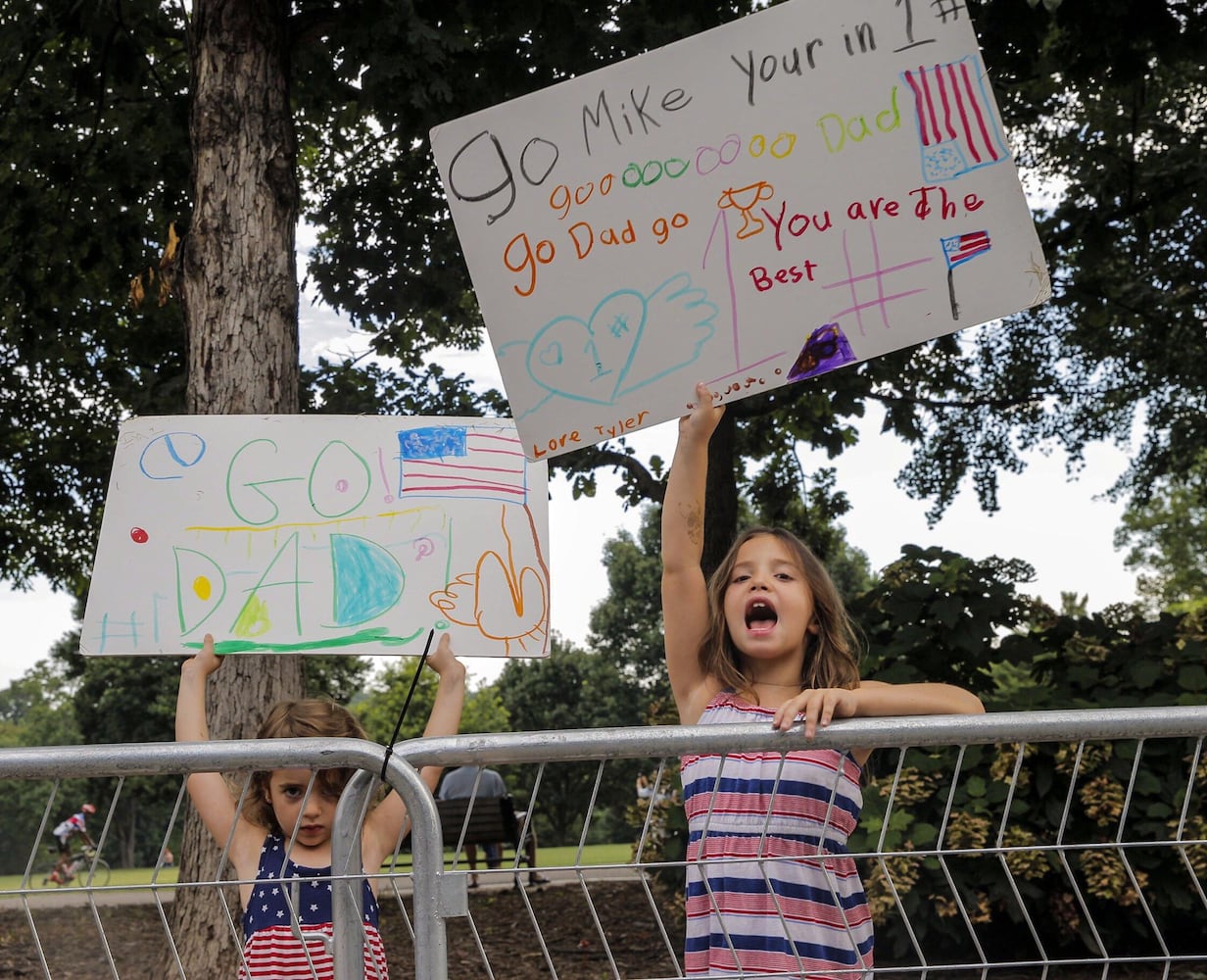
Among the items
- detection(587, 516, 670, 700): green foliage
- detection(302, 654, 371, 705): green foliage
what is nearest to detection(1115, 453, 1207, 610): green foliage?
detection(587, 516, 670, 700): green foliage

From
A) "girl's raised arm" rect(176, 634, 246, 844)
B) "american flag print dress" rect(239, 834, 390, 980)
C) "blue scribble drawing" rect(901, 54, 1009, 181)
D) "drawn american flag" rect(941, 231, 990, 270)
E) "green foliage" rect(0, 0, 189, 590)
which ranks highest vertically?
"green foliage" rect(0, 0, 189, 590)

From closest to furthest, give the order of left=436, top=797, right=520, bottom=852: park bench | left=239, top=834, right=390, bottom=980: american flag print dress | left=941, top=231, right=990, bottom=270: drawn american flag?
left=239, top=834, right=390, bottom=980: american flag print dress
left=941, top=231, right=990, bottom=270: drawn american flag
left=436, top=797, right=520, bottom=852: park bench

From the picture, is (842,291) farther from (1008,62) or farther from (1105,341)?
(1105,341)

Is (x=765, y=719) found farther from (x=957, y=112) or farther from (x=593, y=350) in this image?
(x=957, y=112)

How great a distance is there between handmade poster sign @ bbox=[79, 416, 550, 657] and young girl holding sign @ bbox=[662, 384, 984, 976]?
62 centimetres

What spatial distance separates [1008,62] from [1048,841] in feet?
13.2

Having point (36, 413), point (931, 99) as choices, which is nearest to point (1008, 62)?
point (931, 99)

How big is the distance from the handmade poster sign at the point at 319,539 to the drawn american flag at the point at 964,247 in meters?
1.13

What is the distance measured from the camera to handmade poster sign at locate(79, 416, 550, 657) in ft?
10.4

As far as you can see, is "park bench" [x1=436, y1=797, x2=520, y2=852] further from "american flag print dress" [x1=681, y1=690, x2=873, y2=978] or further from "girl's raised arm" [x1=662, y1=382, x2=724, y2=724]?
"american flag print dress" [x1=681, y1=690, x2=873, y2=978]

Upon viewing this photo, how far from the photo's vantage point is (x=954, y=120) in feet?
9.71

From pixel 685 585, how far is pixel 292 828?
3.12 feet

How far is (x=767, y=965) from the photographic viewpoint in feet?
7.31

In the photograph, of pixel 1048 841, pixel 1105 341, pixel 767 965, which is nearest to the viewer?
pixel 767 965
